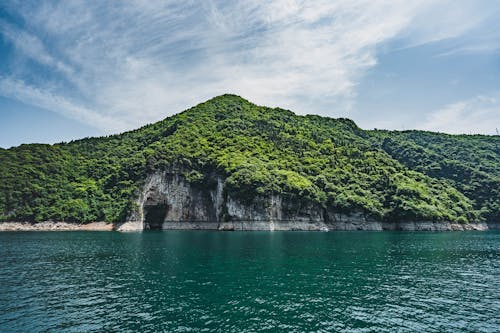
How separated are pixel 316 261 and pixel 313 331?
2525 cm

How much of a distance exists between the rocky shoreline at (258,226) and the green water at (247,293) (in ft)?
212

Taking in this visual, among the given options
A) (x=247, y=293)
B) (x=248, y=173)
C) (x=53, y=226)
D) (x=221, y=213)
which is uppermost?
(x=248, y=173)

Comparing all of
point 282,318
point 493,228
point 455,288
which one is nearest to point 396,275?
point 455,288

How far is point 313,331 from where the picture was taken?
65.6 feet

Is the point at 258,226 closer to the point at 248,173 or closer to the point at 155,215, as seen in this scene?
the point at 248,173

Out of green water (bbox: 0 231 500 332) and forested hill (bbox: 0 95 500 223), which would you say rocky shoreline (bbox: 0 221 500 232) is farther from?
green water (bbox: 0 231 500 332)

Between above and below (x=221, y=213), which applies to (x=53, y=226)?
below

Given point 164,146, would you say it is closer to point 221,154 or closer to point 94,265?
point 221,154

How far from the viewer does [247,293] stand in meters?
28.4

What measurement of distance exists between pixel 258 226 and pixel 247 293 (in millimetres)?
82605

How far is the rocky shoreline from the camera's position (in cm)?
11262

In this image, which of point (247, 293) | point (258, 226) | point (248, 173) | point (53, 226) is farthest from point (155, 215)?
point (247, 293)

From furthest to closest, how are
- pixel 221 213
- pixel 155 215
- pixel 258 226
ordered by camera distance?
pixel 155 215, pixel 221 213, pixel 258 226

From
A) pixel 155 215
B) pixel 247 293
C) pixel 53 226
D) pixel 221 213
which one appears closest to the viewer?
pixel 247 293
